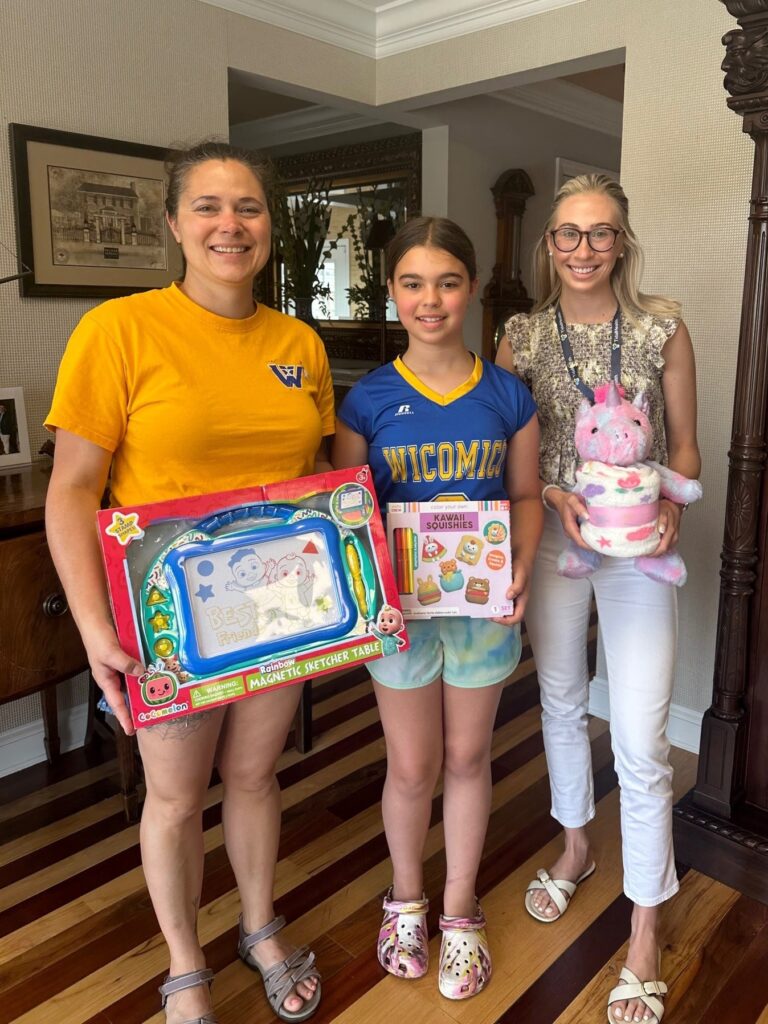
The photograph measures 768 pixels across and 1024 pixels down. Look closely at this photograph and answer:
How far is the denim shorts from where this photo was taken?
153 centimetres

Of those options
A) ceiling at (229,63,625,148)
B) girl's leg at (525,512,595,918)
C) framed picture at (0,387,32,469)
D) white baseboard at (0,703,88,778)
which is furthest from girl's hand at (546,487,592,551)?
ceiling at (229,63,625,148)

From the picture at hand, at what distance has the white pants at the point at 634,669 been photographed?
1616 millimetres

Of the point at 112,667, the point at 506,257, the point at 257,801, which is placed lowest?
the point at 257,801

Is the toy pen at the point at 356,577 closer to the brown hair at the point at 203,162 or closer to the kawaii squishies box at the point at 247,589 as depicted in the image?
the kawaii squishies box at the point at 247,589

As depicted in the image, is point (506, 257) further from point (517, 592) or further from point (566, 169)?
point (517, 592)

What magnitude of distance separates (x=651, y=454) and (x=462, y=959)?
1.10m

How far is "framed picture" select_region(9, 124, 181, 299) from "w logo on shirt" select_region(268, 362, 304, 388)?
4.65 feet

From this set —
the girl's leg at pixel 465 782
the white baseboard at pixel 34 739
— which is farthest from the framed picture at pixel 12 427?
the girl's leg at pixel 465 782

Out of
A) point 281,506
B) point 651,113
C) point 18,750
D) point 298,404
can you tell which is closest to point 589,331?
point 298,404

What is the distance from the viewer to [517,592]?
4.99 ft

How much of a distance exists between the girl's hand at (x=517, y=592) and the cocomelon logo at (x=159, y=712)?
1.93ft

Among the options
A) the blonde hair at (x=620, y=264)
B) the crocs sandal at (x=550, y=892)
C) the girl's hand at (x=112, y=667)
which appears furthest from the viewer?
the crocs sandal at (x=550, y=892)

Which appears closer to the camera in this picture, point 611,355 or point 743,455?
point 611,355

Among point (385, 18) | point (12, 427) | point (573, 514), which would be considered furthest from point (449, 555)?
point (385, 18)
